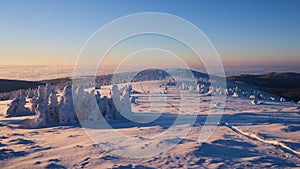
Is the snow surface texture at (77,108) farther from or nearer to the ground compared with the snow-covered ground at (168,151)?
farther from the ground

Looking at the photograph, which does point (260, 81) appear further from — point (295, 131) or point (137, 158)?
point (137, 158)

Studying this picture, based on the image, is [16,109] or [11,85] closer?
[16,109]

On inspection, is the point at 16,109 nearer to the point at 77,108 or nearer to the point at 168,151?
the point at 77,108

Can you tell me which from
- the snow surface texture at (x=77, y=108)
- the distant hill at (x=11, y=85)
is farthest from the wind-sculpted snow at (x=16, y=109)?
the distant hill at (x=11, y=85)

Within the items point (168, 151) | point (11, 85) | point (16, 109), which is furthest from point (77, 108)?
point (11, 85)

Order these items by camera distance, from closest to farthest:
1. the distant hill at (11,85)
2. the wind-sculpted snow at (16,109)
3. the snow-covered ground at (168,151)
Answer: the snow-covered ground at (168,151)
the wind-sculpted snow at (16,109)
the distant hill at (11,85)

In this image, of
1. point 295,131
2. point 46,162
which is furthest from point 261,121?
point 46,162

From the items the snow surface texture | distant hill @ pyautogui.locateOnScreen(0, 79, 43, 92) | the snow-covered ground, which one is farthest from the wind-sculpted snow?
distant hill @ pyautogui.locateOnScreen(0, 79, 43, 92)

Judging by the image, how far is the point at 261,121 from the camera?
18922 millimetres

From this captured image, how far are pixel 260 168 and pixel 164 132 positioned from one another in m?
6.42

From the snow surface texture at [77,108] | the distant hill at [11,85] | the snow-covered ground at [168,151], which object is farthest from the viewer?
the distant hill at [11,85]

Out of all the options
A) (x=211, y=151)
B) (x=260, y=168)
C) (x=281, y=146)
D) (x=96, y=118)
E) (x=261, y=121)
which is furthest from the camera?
(x=96, y=118)

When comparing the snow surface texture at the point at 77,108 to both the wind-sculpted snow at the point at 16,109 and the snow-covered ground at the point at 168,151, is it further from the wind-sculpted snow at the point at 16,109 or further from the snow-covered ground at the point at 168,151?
the wind-sculpted snow at the point at 16,109

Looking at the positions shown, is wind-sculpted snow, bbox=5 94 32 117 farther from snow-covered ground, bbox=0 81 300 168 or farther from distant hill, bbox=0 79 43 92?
distant hill, bbox=0 79 43 92
